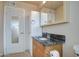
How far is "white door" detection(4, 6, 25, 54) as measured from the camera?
4547 millimetres

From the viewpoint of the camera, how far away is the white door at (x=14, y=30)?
14.9 ft

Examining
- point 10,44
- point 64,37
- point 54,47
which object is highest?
point 64,37

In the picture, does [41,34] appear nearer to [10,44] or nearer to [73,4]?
[10,44]

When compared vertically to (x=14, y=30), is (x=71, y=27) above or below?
above

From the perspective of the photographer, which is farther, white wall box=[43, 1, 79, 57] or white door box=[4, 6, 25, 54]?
white door box=[4, 6, 25, 54]

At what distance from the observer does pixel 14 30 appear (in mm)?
4707

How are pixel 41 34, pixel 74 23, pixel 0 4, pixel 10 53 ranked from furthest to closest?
pixel 10 53
pixel 0 4
pixel 41 34
pixel 74 23

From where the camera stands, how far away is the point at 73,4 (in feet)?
6.31

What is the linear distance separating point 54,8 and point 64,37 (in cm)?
76

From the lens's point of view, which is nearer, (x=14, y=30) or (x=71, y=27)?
(x=71, y=27)

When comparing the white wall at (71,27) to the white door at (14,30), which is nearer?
the white wall at (71,27)

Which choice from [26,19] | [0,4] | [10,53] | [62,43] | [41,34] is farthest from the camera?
[26,19]

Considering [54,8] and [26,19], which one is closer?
[54,8]

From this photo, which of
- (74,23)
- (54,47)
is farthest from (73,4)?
(54,47)
